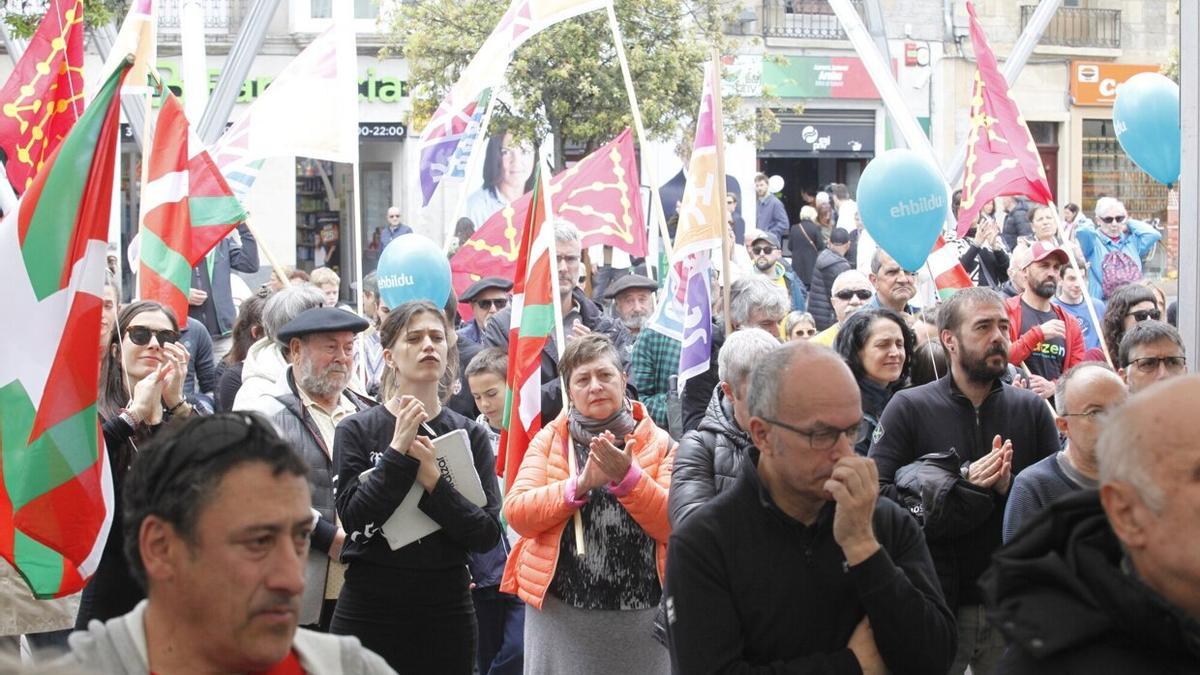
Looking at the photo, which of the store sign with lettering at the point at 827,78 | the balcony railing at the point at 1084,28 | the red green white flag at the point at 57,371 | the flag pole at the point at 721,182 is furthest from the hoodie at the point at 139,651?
the balcony railing at the point at 1084,28

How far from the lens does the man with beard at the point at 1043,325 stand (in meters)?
8.54

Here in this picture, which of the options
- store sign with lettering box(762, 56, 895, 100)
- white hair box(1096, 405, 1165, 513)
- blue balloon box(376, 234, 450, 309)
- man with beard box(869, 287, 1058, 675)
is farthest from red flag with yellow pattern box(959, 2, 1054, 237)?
store sign with lettering box(762, 56, 895, 100)

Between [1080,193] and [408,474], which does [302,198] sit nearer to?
[1080,193]

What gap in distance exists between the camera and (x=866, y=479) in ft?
11.1

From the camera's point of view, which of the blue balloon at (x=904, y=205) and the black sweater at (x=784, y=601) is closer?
the black sweater at (x=784, y=601)

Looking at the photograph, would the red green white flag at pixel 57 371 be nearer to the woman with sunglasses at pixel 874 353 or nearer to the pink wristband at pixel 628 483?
the pink wristband at pixel 628 483

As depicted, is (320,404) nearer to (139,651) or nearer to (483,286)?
(139,651)

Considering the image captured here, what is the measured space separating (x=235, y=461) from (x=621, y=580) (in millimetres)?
3009

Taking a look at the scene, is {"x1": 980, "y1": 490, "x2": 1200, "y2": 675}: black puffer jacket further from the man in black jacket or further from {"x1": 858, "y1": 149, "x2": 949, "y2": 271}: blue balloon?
{"x1": 858, "y1": 149, "x2": 949, "y2": 271}: blue balloon

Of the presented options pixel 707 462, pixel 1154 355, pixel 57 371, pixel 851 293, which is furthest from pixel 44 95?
pixel 1154 355

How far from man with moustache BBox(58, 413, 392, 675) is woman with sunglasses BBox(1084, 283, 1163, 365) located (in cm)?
571

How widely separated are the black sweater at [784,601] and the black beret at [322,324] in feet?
8.70

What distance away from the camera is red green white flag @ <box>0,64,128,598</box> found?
4840mm

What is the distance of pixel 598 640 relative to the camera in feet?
18.8
